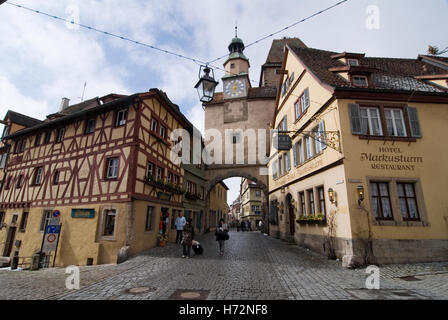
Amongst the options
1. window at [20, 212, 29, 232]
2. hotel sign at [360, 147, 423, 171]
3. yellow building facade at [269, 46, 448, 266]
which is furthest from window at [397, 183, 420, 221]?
window at [20, 212, 29, 232]

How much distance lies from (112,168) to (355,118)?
12.2 meters

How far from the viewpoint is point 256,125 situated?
25141mm

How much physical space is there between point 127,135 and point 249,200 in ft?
112

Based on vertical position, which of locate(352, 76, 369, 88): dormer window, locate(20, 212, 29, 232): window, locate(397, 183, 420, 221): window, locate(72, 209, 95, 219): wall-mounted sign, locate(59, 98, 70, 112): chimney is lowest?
locate(20, 212, 29, 232): window

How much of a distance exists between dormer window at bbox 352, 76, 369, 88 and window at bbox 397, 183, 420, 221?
4.46m

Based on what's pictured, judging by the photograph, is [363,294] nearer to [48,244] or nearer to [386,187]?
[386,187]

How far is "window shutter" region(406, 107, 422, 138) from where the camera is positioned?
357 inches

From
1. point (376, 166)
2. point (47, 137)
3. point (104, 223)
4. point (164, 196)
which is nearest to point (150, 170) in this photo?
point (164, 196)

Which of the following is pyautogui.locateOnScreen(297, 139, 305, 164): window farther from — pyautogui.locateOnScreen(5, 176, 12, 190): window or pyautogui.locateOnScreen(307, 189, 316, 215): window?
pyautogui.locateOnScreen(5, 176, 12, 190): window

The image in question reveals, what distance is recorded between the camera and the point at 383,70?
11.6 metres

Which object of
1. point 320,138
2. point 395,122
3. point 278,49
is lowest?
point 320,138

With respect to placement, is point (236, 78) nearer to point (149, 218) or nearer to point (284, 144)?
point (284, 144)

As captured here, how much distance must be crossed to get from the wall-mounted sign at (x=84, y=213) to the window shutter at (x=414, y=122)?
15310 mm
